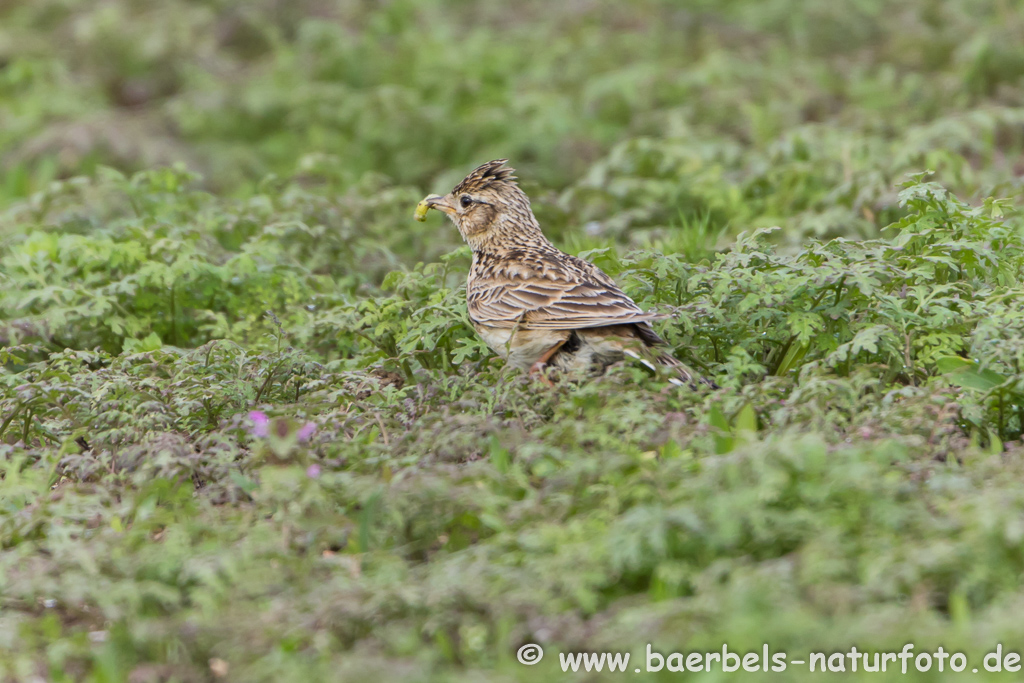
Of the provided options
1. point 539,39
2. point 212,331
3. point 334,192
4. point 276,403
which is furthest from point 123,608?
point 539,39

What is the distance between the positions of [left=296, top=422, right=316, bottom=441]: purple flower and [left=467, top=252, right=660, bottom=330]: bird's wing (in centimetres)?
134

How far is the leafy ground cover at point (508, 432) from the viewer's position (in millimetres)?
Result: 3889

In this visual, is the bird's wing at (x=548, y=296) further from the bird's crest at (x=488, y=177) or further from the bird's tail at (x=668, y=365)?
the bird's crest at (x=488, y=177)

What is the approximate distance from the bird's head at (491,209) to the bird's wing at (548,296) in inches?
19.9

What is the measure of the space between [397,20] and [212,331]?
9332 millimetres

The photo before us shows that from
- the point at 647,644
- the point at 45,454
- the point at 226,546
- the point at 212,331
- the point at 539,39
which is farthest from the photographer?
the point at 539,39

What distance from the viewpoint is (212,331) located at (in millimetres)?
7492

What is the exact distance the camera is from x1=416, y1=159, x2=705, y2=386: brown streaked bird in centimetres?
584

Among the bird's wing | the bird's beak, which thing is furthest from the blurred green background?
the bird's wing

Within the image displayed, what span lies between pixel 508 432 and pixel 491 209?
256 centimetres

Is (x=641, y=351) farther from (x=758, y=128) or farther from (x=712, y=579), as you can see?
(x=758, y=128)

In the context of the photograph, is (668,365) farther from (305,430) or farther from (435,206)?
(435,206)

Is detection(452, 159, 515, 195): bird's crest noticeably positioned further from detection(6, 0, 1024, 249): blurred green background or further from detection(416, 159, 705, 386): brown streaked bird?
detection(6, 0, 1024, 249): blurred green background

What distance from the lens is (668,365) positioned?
18.2 ft
